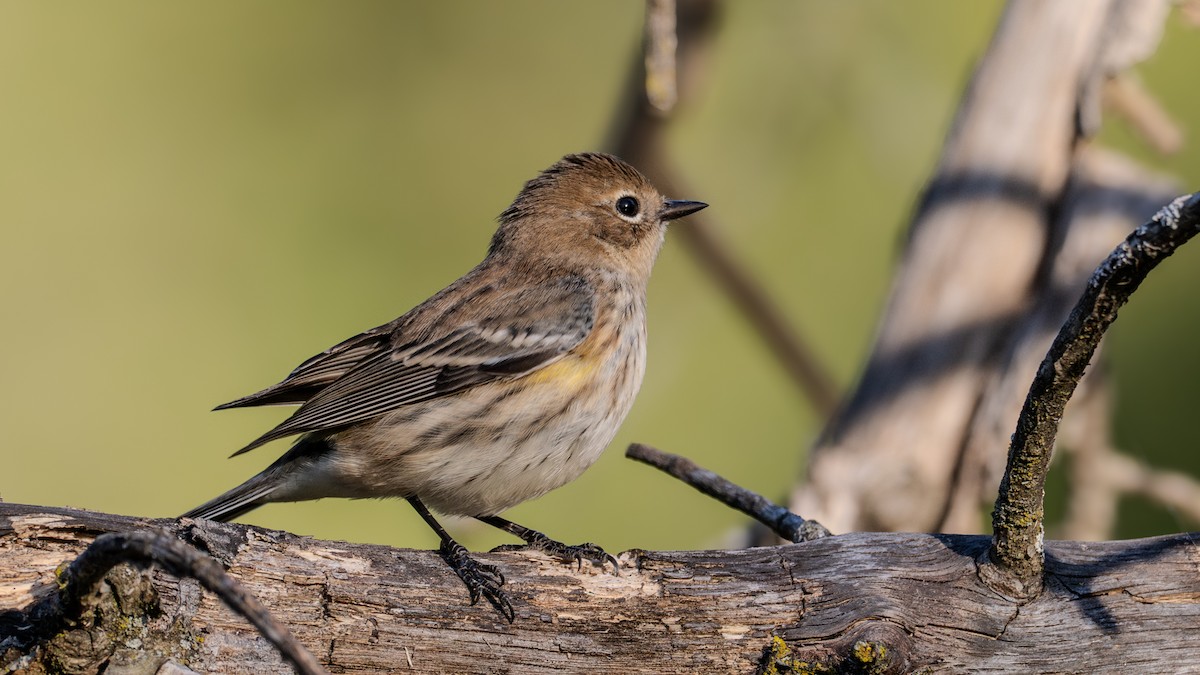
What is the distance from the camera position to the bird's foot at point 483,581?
285 centimetres

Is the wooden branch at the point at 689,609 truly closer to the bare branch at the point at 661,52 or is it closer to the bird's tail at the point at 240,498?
the bird's tail at the point at 240,498

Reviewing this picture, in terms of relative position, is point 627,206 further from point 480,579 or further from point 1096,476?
point 480,579

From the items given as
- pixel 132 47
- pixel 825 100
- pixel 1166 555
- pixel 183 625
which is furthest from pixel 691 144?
pixel 183 625

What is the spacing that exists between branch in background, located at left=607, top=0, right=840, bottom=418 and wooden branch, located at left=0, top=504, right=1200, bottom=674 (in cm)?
233

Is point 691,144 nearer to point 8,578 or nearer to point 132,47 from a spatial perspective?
point 132,47

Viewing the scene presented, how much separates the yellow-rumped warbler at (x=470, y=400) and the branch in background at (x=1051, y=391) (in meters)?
1.22

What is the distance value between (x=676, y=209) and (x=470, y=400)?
4.55ft

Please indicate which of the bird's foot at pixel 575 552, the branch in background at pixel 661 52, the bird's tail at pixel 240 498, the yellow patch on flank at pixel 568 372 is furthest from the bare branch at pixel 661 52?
the bird's tail at pixel 240 498

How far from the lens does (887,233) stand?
19.4ft

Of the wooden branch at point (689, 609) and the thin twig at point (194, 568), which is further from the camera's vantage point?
the wooden branch at point (689, 609)

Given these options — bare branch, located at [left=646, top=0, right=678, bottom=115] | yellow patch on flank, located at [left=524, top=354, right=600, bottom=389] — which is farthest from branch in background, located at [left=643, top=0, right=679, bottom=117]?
yellow patch on flank, located at [left=524, top=354, right=600, bottom=389]

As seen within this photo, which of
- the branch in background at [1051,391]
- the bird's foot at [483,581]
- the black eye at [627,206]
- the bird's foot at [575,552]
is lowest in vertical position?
the bird's foot at [483,581]

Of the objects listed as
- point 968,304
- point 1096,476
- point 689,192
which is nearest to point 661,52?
point 968,304

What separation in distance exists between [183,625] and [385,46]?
3726mm
